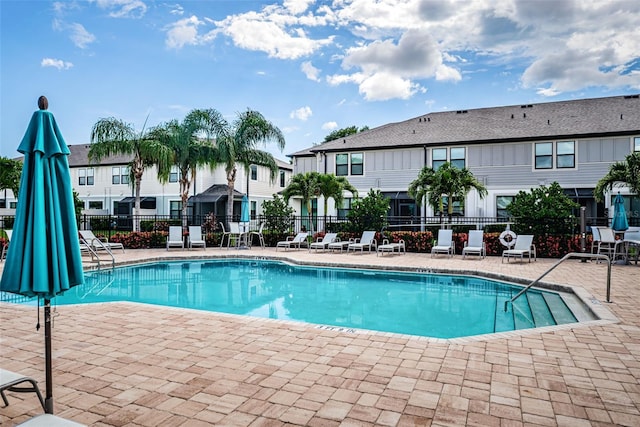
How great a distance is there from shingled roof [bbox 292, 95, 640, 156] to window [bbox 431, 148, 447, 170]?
50 cm

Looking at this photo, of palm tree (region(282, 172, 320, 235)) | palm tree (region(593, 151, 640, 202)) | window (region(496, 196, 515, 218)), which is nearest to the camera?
palm tree (region(593, 151, 640, 202))

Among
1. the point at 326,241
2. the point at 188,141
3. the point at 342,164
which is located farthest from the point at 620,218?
the point at 188,141

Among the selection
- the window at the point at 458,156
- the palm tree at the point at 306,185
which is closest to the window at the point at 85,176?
the palm tree at the point at 306,185

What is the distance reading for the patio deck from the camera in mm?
3230

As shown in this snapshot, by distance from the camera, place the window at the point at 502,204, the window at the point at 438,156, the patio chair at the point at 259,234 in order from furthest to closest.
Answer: the window at the point at 438,156 → the window at the point at 502,204 → the patio chair at the point at 259,234

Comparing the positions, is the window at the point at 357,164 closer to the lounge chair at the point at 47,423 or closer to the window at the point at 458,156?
the window at the point at 458,156

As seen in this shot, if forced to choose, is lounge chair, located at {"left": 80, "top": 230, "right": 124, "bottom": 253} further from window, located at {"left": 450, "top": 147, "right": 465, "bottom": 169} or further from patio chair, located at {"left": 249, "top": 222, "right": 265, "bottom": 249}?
window, located at {"left": 450, "top": 147, "right": 465, "bottom": 169}

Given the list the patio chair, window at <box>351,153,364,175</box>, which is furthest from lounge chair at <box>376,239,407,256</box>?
window at <box>351,153,364,175</box>

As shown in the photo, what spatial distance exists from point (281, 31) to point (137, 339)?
15158 millimetres

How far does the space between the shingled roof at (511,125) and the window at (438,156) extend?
1.65 ft

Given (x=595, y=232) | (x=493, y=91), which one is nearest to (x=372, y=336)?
(x=595, y=232)

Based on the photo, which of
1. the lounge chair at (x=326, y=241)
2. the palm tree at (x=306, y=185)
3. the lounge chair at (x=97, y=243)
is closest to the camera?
the lounge chair at (x=97, y=243)

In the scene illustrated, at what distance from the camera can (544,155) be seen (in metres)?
21.3

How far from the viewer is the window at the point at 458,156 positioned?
2261 centimetres
